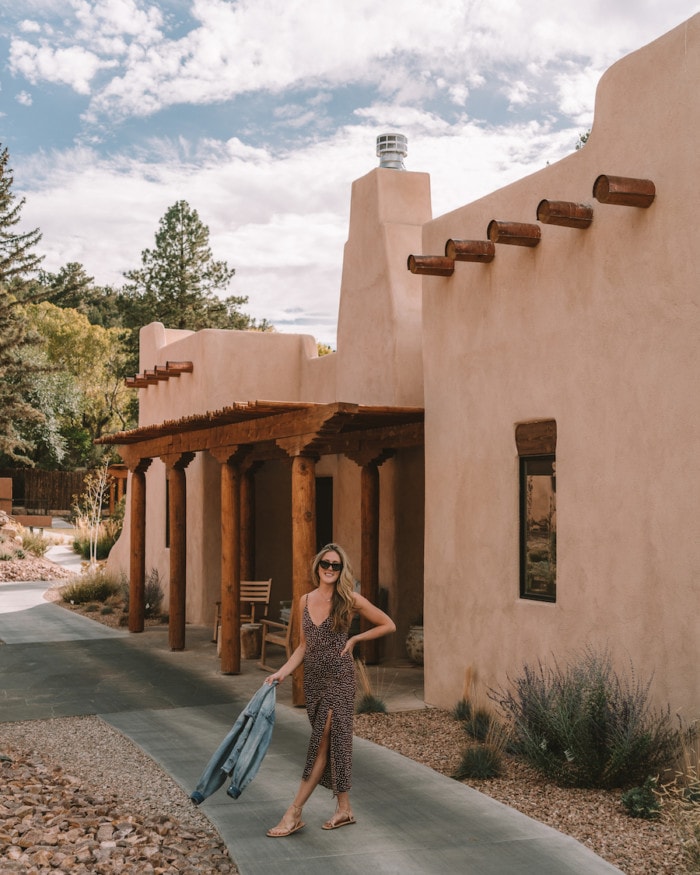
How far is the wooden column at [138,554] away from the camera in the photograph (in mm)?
16312

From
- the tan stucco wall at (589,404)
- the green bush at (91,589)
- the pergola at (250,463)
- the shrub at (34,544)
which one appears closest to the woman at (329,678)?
the tan stucco wall at (589,404)

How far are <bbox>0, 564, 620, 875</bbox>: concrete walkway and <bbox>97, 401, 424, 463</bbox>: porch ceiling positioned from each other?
273 cm

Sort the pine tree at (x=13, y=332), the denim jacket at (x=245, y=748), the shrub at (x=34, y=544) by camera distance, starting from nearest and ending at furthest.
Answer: the denim jacket at (x=245, y=748) < the shrub at (x=34, y=544) < the pine tree at (x=13, y=332)

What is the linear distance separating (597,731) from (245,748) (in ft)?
8.66

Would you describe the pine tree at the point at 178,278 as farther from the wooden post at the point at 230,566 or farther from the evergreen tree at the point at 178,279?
the wooden post at the point at 230,566

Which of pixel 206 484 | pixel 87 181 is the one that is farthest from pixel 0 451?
pixel 206 484

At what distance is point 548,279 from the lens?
884cm

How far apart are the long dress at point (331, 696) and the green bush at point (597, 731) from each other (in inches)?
74.8

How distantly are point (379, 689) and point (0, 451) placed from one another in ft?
91.1

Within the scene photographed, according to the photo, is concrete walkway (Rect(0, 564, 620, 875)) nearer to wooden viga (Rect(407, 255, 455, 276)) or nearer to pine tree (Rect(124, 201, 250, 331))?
wooden viga (Rect(407, 255, 455, 276))

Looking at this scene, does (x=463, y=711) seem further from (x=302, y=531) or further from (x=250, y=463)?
(x=250, y=463)

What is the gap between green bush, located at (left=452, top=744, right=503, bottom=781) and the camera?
25.0 feet

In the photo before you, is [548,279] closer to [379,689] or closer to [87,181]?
[379,689]

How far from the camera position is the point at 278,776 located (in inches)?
303
